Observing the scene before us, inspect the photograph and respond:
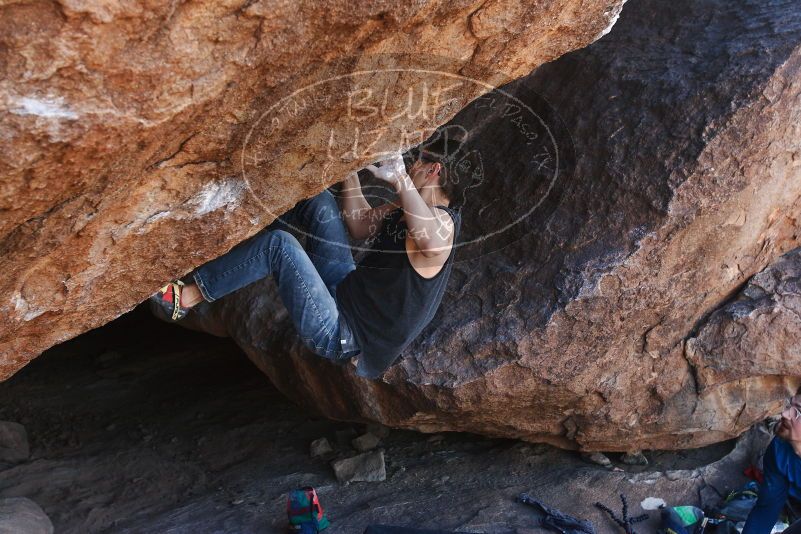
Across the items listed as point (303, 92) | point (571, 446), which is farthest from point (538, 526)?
point (303, 92)

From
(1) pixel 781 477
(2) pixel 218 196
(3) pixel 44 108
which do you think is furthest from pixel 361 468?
(3) pixel 44 108

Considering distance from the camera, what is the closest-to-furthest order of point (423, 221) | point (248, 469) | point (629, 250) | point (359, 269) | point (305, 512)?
1. point (423, 221)
2. point (359, 269)
3. point (629, 250)
4. point (305, 512)
5. point (248, 469)

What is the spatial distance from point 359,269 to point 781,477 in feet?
6.53

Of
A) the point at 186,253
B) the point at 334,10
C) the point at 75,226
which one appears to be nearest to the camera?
the point at 334,10

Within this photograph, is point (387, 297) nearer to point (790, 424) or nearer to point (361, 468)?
point (361, 468)

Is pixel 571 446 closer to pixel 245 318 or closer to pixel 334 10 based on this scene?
pixel 245 318

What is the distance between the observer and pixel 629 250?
3037 millimetres

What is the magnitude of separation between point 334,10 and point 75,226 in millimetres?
849

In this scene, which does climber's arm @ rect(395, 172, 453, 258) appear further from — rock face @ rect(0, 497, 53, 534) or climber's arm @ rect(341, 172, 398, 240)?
rock face @ rect(0, 497, 53, 534)

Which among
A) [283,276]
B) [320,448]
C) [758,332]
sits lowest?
[758,332]

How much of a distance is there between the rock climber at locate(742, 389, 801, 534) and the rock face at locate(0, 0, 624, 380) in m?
1.89

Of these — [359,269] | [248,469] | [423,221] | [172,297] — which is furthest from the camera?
[248,469]

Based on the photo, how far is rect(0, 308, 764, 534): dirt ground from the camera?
3.40 m

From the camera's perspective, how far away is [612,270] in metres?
3.06
